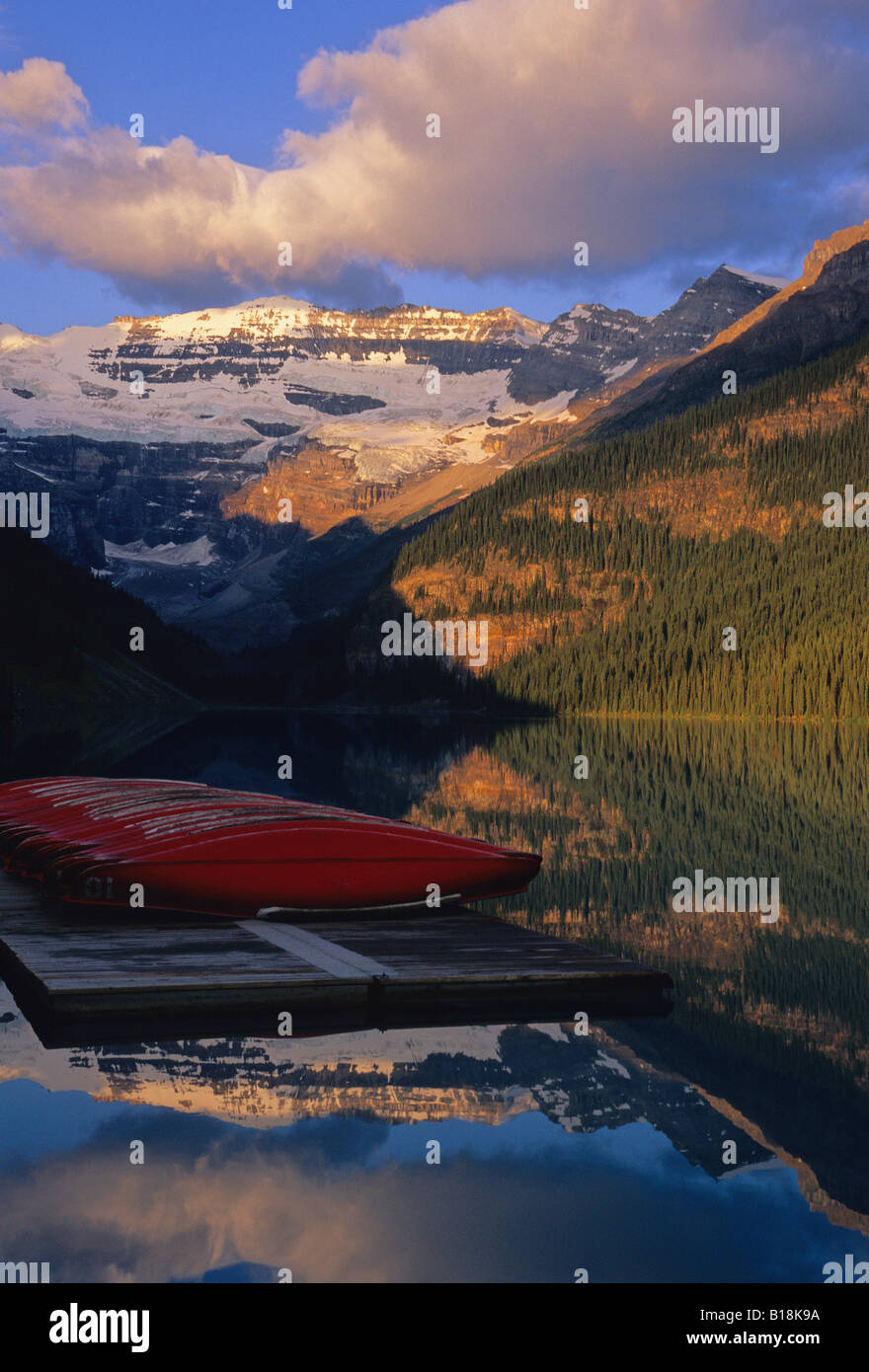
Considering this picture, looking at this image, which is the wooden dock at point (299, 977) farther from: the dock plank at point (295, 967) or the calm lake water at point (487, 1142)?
the calm lake water at point (487, 1142)

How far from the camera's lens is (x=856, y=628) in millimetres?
193750

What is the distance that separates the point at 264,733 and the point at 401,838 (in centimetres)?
8919

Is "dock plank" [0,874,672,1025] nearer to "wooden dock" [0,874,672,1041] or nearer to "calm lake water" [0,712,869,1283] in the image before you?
"wooden dock" [0,874,672,1041]

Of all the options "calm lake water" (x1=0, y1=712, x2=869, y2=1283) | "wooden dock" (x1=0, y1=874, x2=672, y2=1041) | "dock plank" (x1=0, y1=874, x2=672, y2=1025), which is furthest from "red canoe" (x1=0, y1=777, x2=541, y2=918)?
"calm lake water" (x1=0, y1=712, x2=869, y2=1283)

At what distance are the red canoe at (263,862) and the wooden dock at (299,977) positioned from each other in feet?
3.15

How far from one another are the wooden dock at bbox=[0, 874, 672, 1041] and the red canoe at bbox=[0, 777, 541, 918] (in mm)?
961

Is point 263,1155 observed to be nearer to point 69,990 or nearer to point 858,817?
point 69,990

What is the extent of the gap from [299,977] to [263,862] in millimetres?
5375

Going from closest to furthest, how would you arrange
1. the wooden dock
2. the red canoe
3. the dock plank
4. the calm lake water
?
the calm lake water
the wooden dock
the dock plank
the red canoe

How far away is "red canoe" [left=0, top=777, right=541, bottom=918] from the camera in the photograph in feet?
71.5

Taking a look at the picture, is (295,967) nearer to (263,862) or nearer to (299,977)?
(299,977)

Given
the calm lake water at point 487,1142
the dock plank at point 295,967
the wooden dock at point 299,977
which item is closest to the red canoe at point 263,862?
the dock plank at point 295,967

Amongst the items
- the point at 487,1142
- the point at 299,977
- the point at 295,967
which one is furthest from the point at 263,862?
the point at 487,1142
